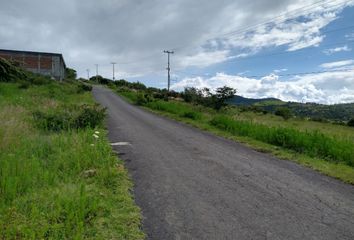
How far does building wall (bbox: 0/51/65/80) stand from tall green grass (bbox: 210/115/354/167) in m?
49.6

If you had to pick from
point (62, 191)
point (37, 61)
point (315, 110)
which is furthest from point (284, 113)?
point (315, 110)

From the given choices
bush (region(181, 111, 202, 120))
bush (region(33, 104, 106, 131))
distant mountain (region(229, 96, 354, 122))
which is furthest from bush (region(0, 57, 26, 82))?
distant mountain (region(229, 96, 354, 122))

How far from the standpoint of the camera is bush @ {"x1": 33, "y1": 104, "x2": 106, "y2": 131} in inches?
444

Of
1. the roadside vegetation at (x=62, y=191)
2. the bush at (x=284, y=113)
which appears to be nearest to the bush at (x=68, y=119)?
the roadside vegetation at (x=62, y=191)

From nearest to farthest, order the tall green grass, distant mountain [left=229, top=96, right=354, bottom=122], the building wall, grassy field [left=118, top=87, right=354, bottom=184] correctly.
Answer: grassy field [left=118, top=87, right=354, bottom=184] → the tall green grass → the building wall → distant mountain [left=229, top=96, right=354, bottom=122]

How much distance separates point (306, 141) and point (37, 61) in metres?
53.9

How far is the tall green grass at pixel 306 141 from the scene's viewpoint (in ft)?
29.5

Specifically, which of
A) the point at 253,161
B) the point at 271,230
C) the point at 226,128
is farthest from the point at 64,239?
the point at 226,128

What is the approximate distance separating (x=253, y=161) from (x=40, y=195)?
554 cm

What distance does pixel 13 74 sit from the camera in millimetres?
32844

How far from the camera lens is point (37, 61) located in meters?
54.2

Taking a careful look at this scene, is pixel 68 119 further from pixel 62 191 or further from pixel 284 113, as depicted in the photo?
pixel 284 113

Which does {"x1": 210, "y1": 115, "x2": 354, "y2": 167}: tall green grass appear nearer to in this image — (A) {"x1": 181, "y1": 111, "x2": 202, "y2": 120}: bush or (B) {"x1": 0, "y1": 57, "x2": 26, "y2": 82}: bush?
(A) {"x1": 181, "y1": 111, "x2": 202, "y2": 120}: bush

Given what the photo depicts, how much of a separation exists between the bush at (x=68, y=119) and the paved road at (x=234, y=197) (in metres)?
3.39
